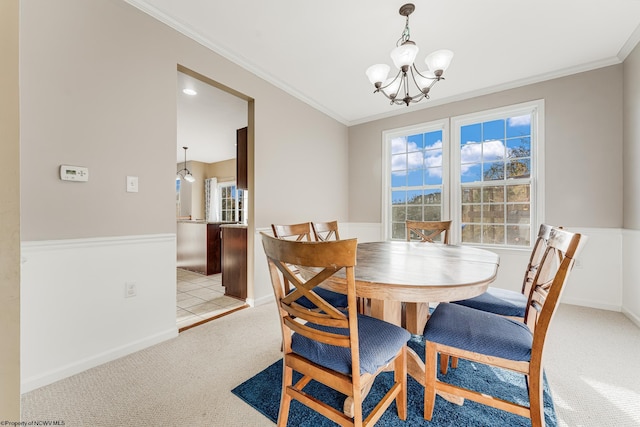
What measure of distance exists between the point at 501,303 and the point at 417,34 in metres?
2.32

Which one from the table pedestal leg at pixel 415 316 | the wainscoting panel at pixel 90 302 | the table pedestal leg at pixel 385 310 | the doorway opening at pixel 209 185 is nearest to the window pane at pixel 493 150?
the table pedestal leg at pixel 415 316

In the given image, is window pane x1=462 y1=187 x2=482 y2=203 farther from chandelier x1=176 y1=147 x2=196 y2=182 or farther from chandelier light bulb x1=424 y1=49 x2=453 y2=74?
chandelier x1=176 y1=147 x2=196 y2=182

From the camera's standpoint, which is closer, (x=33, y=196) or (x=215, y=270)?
(x=33, y=196)

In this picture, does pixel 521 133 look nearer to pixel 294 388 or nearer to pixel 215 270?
pixel 294 388

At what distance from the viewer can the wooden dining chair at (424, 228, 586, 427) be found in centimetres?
105

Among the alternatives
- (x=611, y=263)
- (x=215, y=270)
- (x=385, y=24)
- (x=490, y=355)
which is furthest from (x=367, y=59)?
Answer: (x=215, y=270)

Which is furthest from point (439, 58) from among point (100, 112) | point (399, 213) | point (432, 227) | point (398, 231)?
point (398, 231)

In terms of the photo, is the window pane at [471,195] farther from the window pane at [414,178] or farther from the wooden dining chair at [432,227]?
the wooden dining chair at [432,227]

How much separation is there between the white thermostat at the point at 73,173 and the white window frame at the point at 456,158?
3608 mm

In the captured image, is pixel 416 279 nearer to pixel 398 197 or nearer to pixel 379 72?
pixel 379 72

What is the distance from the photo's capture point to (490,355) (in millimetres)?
1137

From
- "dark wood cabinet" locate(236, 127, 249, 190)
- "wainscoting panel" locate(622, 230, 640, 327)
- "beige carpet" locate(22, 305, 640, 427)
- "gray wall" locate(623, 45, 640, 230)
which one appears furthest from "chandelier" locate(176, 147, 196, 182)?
"wainscoting panel" locate(622, 230, 640, 327)

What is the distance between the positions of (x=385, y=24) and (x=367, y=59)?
53 centimetres

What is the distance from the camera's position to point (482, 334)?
1175 mm
